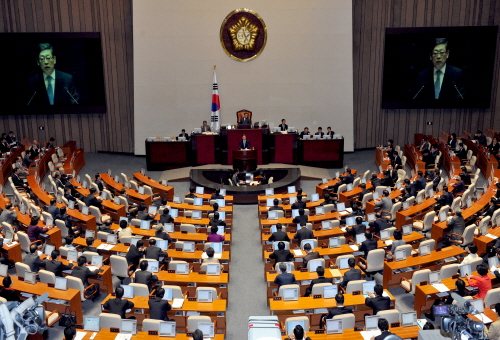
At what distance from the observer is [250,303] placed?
10.3 m

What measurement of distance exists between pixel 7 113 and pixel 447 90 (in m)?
19.2

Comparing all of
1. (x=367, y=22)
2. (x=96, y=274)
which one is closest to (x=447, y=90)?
(x=367, y=22)

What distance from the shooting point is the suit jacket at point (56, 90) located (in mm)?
21594

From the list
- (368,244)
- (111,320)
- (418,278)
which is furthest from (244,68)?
(111,320)

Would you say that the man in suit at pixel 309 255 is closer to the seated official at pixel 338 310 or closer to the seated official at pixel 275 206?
the seated official at pixel 338 310

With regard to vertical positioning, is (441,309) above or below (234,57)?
below

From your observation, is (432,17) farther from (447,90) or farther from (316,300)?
(316,300)

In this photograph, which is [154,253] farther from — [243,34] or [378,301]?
[243,34]

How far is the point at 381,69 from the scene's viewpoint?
22172 millimetres

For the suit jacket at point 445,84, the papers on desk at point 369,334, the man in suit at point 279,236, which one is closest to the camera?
the papers on desk at point 369,334

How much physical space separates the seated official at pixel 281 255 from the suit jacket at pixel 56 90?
1477 cm

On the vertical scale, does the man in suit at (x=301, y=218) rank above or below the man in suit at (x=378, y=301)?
above

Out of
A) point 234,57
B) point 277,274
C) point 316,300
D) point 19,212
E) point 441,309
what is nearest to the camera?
point 441,309

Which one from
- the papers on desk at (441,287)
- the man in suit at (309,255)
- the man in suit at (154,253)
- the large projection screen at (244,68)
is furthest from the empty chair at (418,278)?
the large projection screen at (244,68)
